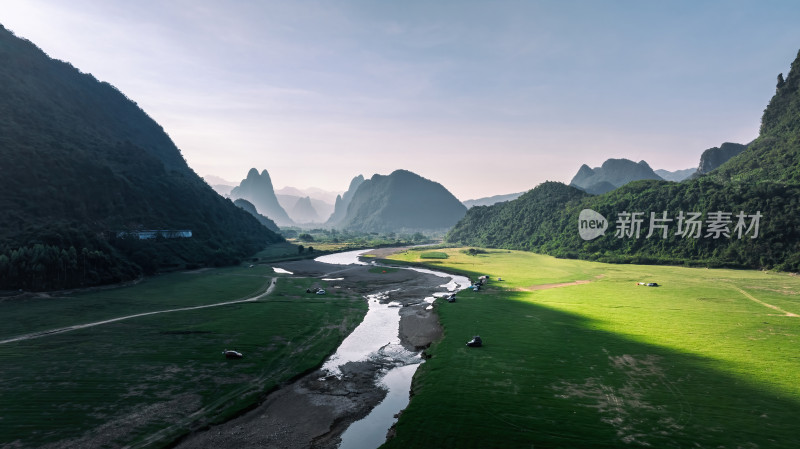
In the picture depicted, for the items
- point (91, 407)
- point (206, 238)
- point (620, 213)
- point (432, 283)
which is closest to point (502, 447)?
point (91, 407)

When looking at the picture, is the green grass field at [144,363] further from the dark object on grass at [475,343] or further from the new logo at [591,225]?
the new logo at [591,225]

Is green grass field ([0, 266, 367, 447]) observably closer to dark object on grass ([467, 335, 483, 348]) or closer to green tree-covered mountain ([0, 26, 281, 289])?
green tree-covered mountain ([0, 26, 281, 289])

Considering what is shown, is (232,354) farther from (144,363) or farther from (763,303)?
(763,303)

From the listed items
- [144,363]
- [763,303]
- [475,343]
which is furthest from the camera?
[763,303]

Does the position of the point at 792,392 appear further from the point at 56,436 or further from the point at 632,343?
the point at 56,436

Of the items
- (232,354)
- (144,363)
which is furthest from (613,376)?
(144,363)

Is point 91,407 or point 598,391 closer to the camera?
point 91,407
